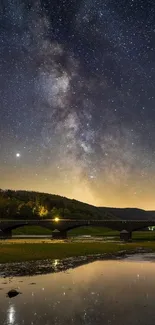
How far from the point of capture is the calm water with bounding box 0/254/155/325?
16.2 meters

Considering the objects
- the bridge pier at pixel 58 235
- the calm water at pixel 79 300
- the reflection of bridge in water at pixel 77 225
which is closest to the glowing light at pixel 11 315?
the calm water at pixel 79 300

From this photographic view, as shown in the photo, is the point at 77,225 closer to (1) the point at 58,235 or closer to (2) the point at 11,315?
(1) the point at 58,235

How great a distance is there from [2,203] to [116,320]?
172 meters

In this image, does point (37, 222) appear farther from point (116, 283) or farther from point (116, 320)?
point (116, 320)

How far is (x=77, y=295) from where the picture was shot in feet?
69.9

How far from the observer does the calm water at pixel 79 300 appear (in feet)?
53.3

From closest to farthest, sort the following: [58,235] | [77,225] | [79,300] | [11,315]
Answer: [11,315] → [79,300] → [58,235] → [77,225]

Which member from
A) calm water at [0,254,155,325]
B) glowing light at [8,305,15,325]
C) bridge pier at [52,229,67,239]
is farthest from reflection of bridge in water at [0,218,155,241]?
glowing light at [8,305,15,325]

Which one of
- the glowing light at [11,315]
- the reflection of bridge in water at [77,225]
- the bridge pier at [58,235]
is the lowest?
the glowing light at [11,315]

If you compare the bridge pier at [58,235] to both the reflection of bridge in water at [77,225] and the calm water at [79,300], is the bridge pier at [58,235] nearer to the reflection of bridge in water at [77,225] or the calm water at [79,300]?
the reflection of bridge in water at [77,225]

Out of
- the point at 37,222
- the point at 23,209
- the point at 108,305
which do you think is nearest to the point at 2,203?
the point at 23,209

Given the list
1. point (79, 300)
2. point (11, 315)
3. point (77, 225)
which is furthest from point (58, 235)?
point (11, 315)

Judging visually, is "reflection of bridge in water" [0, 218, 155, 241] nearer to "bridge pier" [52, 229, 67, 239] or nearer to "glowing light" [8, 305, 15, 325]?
"bridge pier" [52, 229, 67, 239]

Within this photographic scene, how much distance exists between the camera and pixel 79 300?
65.0 ft
